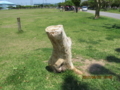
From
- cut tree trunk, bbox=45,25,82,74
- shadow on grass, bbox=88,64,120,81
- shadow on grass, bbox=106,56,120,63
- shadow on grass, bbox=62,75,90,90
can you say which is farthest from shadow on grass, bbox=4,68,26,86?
shadow on grass, bbox=106,56,120,63

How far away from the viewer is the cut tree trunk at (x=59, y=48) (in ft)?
9.91

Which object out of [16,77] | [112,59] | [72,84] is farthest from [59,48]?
[112,59]

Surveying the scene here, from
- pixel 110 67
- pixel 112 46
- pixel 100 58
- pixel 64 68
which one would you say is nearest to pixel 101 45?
pixel 112 46

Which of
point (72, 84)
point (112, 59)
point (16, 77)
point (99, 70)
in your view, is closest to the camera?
point (72, 84)

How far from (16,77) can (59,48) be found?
1.38 meters

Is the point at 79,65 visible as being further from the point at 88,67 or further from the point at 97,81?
the point at 97,81

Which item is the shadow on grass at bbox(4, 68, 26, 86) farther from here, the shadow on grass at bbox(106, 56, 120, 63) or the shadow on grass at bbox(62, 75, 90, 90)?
the shadow on grass at bbox(106, 56, 120, 63)

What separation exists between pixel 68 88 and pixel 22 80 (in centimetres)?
119

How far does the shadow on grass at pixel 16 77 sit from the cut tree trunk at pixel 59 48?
831 millimetres

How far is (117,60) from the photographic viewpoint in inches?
180

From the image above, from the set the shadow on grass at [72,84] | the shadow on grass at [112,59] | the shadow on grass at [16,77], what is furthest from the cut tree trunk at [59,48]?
the shadow on grass at [112,59]

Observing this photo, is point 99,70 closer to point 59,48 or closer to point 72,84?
point 72,84

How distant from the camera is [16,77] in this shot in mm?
3590

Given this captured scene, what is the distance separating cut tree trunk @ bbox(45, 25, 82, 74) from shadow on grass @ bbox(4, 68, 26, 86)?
0.83 m
